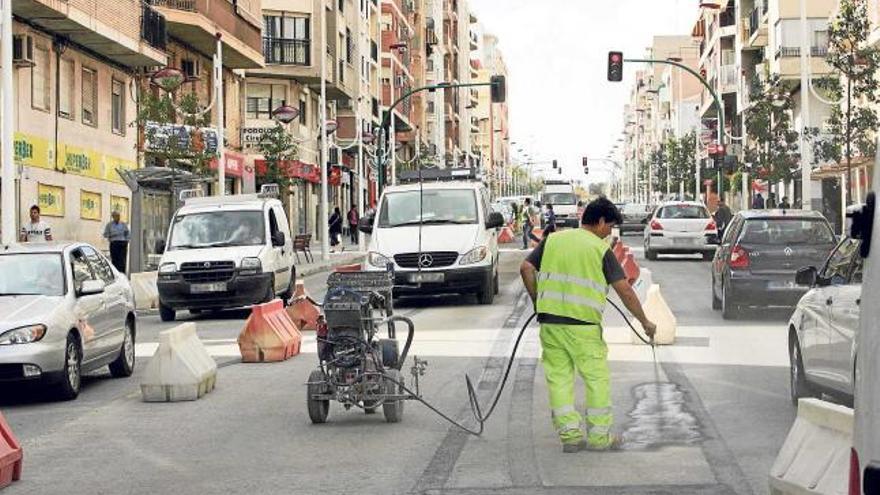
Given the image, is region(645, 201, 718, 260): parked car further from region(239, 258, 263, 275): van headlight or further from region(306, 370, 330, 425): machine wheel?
region(306, 370, 330, 425): machine wheel

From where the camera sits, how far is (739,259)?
22797 millimetres

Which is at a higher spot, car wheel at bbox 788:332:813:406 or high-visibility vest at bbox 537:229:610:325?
high-visibility vest at bbox 537:229:610:325

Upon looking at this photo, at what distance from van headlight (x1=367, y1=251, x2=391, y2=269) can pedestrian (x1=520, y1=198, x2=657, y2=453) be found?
1563 cm

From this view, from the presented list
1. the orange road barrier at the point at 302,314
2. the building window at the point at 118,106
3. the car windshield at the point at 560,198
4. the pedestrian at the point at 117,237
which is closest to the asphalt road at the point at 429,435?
the orange road barrier at the point at 302,314

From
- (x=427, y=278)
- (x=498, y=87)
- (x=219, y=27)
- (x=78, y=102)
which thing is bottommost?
(x=427, y=278)

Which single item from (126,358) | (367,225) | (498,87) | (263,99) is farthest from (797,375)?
(263,99)

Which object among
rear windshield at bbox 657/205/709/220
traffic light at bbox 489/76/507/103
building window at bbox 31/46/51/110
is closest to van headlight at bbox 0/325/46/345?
building window at bbox 31/46/51/110

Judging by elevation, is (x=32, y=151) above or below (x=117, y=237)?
above

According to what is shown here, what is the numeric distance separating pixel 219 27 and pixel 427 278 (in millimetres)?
26077

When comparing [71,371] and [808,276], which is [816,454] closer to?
[808,276]

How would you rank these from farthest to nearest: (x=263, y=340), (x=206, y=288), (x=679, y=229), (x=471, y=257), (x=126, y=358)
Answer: (x=679, y=229) < (x=471, y=257) < (x=206, y=288) < (x=263, y=340) < (x=126, y=358)

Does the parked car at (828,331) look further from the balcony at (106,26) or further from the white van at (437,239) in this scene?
the balcony at (106,26)

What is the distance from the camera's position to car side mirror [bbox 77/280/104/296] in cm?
1513

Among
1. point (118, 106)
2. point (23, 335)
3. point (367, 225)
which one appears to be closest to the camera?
point (23, 335)
